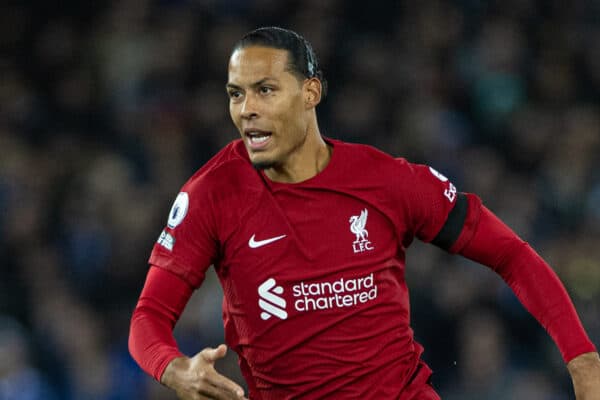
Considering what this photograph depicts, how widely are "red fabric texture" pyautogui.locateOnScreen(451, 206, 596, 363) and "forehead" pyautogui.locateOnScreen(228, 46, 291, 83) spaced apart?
860 mm

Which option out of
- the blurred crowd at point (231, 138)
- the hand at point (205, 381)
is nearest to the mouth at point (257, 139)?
the hand at point (205, 381)

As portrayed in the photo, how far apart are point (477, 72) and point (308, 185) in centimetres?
501

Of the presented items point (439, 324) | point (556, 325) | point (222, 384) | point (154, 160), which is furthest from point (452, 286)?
point (222, 384)

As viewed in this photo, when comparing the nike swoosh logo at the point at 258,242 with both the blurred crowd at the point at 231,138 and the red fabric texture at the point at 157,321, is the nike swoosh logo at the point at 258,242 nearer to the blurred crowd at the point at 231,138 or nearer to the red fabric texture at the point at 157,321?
the red fabric texture at the point at 157,321

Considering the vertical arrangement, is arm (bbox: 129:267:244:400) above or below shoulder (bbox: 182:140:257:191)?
below

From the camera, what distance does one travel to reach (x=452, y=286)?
22.5ft

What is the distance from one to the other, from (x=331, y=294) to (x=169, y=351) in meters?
0.59

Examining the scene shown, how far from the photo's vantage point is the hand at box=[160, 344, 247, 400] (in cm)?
301

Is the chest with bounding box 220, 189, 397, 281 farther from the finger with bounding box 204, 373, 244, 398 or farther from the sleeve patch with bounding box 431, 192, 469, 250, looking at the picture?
the finger with bounding box 204, 373, 244, 398

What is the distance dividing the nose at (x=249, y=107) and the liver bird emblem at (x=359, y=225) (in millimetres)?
481

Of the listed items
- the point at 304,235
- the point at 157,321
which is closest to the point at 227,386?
the point at 157,321

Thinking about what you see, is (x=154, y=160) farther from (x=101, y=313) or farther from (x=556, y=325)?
(x=556, y=325)

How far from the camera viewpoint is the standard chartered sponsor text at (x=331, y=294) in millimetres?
3566

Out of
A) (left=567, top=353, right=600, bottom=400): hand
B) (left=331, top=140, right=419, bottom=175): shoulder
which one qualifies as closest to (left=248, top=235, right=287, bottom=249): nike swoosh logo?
(left=331, top=140, right=419, bottom=175): shoulder
